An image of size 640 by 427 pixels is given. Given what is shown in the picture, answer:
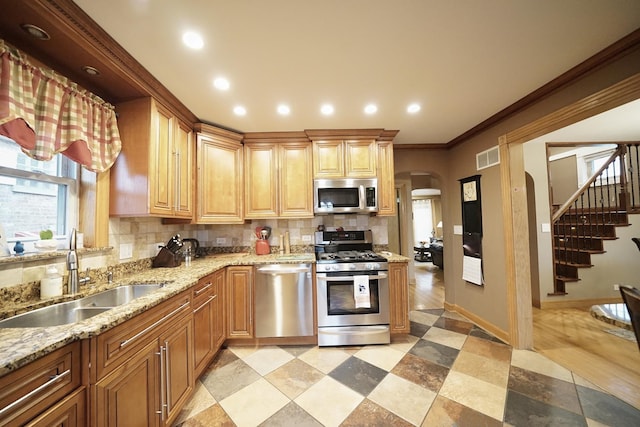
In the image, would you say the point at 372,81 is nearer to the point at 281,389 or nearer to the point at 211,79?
the point at 211,79

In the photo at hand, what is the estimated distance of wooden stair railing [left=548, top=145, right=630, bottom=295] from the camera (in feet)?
11.2

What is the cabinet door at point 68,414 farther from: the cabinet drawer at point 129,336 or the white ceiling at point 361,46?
the white ceiling at point 361,46

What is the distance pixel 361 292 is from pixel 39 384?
2.13 metres

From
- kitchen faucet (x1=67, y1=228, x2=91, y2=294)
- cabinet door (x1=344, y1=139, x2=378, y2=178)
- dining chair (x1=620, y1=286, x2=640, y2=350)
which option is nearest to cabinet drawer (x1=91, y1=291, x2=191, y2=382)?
kitchen faucet (x1=67, y1=228, x2=91, y2=294)

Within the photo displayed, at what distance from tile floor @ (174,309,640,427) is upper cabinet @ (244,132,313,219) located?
60.6 inches

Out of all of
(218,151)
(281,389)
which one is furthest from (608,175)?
(218,151)

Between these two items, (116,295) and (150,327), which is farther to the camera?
(116,295)

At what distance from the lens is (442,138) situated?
10.1 ft

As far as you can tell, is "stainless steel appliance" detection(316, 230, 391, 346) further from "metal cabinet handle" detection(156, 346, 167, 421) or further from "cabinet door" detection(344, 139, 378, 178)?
"metal cabinet handle" detection(156, 346, 167, 421)

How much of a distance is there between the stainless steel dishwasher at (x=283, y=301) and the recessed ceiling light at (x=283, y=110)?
62.3 inches

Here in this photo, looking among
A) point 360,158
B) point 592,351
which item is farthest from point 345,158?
point 592,351

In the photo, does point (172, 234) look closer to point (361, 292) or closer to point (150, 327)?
point (150, 327)

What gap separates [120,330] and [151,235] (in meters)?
1.39

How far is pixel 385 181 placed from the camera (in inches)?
110
